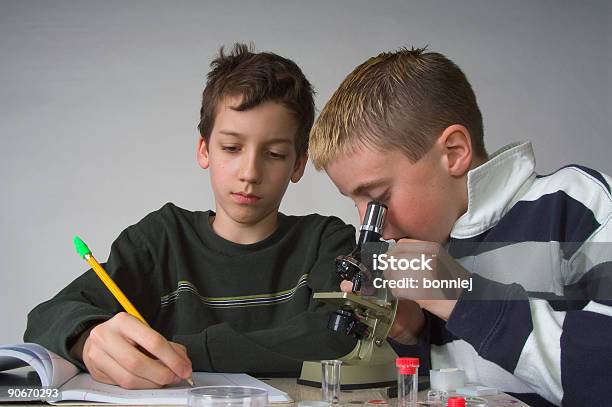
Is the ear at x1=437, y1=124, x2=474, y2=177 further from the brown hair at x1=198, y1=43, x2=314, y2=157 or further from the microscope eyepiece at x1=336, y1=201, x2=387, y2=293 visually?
the brown hair at x1=198, y1=43, x2=314, y2=157

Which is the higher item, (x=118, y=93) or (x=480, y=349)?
(x=118, y=93)

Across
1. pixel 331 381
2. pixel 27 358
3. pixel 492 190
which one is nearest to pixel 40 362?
pixel 27 358

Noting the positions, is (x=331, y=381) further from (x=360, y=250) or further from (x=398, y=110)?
(x=398, y=110)

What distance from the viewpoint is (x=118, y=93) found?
276 centimetres

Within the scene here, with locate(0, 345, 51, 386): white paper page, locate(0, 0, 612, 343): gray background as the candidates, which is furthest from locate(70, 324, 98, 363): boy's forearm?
locate(0, 0, 612, 343): gray background

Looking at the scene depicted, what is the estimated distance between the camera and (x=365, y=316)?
3.85ft

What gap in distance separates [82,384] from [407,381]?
444 mm

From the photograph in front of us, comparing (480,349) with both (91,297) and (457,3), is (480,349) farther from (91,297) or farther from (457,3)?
(457,3)

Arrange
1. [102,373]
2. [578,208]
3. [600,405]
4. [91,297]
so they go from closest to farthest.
Answer: [600,405]
[102,373]
[578,208]
[91,297]

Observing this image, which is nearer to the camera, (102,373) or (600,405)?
(600,405)

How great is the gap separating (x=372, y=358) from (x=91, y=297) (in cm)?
61

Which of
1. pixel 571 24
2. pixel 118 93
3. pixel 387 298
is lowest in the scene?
pixel 387 298

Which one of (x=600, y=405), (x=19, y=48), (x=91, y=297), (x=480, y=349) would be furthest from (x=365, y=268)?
(x=19, y=48)

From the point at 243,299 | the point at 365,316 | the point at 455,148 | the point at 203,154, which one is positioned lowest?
the point at 365,316
